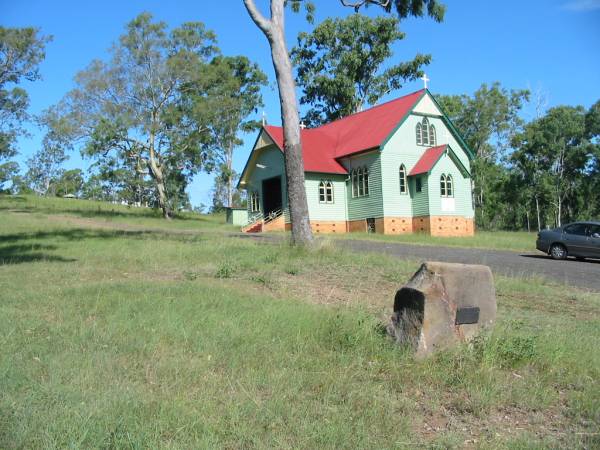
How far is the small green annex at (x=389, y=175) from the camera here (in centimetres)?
3234

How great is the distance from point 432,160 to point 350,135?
246 inches

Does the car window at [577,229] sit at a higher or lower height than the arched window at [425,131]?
lower

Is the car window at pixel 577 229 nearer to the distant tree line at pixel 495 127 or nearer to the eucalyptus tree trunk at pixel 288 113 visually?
Result: the eucalyptus tree trunk at pixel 288 113

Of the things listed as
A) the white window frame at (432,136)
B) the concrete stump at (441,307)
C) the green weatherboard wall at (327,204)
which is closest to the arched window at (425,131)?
the white window frame at (432,136)

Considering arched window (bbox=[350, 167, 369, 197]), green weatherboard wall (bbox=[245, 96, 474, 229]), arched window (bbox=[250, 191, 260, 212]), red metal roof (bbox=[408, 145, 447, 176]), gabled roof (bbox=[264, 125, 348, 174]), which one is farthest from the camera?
arched window (bbox=[250, 191, 260, 212])

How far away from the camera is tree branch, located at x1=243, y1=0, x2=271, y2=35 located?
14.1m

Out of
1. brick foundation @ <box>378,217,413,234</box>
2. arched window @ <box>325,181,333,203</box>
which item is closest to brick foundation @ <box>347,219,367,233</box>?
brick foundation @ <box>378,217,413,234</box>

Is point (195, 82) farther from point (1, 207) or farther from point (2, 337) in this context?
point (2, 337)

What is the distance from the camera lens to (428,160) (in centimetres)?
3250

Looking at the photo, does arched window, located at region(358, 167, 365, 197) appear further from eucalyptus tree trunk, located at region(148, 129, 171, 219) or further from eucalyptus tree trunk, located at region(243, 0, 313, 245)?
eucalyptus tree trunk, located at region(243, 0, 313, 245)

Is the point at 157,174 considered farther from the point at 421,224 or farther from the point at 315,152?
the point at 421,224

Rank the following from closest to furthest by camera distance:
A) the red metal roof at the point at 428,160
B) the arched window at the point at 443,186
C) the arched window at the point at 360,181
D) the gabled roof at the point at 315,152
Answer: the red metal roof at the point at 428,160
the arched window at the point at 443,186
the arched window at the point at 360,181
the gabled roof at the point at 315,152

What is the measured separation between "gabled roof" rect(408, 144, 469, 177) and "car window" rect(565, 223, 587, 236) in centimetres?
1170

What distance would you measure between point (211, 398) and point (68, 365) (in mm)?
1312
